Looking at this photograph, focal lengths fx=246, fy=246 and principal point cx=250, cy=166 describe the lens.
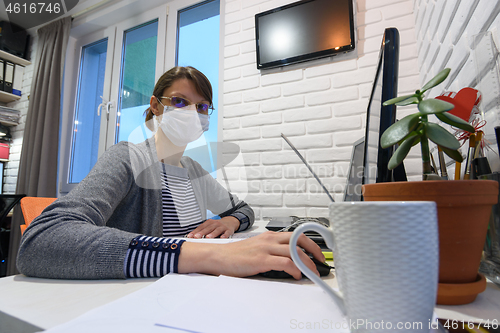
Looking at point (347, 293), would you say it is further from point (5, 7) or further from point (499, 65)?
point (5, 7)

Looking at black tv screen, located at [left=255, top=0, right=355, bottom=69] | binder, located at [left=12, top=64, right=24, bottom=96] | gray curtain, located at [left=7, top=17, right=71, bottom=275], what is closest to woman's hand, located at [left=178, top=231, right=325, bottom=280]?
black tv screen, located at [left=255, top=0, right=355, bottom=69]

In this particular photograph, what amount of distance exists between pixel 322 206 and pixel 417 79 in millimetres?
792

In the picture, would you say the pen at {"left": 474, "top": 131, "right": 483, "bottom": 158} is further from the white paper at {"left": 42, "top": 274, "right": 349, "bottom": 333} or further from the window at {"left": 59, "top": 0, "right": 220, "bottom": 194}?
the window at {"left": 59, "top": 0, "right": 220, "bottom": 194}

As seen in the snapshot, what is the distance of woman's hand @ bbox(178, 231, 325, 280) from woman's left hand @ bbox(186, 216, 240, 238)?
34cm

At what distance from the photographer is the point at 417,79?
1.22 m

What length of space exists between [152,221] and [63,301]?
1.57 feet

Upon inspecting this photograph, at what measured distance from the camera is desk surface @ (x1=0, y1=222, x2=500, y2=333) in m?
0.27

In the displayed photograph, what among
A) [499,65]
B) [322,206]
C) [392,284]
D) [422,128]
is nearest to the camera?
[392,284]

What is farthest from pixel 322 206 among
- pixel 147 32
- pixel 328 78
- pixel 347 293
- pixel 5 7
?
pixel 5 7

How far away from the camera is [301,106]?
4.78 feet

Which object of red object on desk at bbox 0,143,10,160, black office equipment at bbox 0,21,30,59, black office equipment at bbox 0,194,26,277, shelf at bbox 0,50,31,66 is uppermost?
black office equipment at bbox 0,21,30,59

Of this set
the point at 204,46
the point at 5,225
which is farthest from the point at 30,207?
the point at 5,225

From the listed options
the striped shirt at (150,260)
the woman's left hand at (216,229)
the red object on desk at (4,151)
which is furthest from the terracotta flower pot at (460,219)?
the red object on desk at (4,151)

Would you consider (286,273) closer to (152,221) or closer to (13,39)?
(152,221)
